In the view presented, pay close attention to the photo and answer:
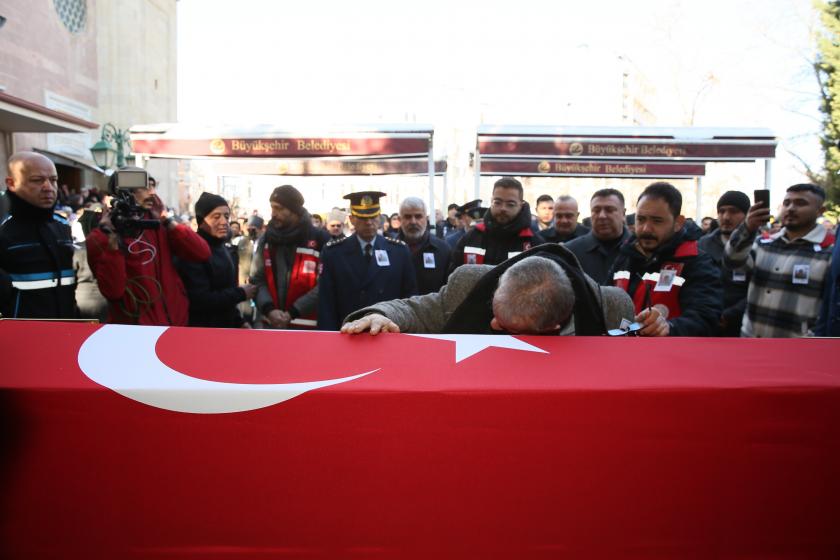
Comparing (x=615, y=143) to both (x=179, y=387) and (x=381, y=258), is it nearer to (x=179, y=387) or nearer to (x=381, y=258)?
(x=381, y=258)

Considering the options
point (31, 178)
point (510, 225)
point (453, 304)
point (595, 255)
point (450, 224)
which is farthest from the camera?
point (450, 224)

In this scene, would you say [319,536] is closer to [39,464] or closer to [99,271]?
[39,464]

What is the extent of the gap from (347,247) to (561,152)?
5.36 metres

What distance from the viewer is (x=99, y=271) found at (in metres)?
3.72

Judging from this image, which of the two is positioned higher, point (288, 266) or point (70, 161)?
point (70, 161)

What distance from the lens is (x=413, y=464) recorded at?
171cm

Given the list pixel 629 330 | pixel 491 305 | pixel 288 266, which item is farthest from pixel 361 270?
pixel 629 330

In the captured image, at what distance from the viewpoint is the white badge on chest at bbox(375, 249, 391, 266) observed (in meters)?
4.82

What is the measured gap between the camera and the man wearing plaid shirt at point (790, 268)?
405 centimetres

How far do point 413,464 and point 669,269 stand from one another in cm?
235

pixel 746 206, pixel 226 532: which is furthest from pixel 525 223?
pixel 226 532

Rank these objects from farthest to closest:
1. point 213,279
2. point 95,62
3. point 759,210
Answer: point 95,62 < point 213,279 < point 759,210

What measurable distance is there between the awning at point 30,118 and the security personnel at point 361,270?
41.5 ft

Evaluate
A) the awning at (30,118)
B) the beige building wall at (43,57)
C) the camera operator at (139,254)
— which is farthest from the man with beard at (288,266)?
the beige building wall at (43,57)
